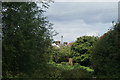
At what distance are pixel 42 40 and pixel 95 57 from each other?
2991mm

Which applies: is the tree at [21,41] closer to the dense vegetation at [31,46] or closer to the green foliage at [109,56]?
the dense vegetation at [31,46]

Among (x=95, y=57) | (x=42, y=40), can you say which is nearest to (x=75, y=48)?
(x=95, y=57)

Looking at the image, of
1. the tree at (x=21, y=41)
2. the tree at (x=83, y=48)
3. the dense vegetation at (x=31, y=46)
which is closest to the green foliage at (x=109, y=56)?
the dense vegetation at (x=31, y=46)

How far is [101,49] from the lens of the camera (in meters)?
9.73

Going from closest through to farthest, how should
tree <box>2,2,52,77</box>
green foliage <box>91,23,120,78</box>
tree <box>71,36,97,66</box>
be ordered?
tree <box>2,2,52,77</box> → green foliage <box>91,23,120,78</box> → tree <box>71,36,97,66</box>

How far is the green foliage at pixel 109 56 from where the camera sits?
8703 mm

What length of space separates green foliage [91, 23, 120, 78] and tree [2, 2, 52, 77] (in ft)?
8.50

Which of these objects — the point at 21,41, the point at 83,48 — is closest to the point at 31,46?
the point at 21,41

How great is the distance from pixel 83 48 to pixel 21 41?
1811cm

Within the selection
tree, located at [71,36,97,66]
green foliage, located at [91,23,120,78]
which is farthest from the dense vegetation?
tree, located at [71,36,97,66]

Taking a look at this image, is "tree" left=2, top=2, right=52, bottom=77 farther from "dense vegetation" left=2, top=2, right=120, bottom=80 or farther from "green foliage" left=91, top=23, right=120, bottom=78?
"green foliage" left=91, top=23, right=120, bottom=78

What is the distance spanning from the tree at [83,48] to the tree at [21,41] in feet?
54.5

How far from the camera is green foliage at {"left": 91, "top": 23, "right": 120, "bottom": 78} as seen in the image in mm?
8703

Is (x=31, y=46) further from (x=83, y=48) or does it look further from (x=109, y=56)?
(x=83, y=48)
